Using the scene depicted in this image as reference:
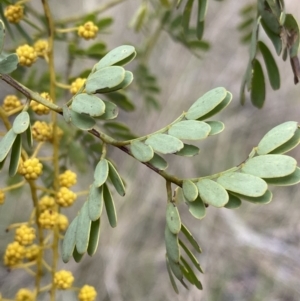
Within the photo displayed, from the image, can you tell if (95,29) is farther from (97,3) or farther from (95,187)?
(97,3)

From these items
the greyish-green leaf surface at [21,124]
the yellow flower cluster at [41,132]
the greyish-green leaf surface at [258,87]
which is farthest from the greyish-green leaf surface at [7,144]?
the greyish-green leaf surface at [258,87]

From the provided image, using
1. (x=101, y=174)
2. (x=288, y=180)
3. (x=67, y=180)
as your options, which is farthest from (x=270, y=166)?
(x=67, y=180)

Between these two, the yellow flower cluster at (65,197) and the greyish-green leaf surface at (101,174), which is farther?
the yellow flower cluster at (65,197)

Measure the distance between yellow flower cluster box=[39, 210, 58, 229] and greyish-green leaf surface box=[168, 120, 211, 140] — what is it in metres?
0.18

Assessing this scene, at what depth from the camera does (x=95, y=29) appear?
1.61 ft

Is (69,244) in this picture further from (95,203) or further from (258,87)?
(258,87)

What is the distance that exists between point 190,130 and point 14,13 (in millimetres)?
245

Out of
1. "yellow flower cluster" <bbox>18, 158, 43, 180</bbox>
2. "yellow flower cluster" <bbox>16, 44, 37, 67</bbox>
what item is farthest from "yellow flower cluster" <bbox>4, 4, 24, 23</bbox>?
"yellow flower cluster" <bbox>18, 158, 43, 180</bbox>

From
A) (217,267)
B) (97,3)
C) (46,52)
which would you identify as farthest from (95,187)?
(97,3)

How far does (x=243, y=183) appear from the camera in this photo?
12.4 inches

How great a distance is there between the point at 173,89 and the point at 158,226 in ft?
1.23

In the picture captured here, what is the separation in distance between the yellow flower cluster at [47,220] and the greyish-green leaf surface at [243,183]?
0.64 feet

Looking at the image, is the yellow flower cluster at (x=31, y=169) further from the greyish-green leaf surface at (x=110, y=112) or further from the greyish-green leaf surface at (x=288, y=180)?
the greyish-green leaf surface at (x=288, y=180)

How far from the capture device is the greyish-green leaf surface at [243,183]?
30 centimetres
